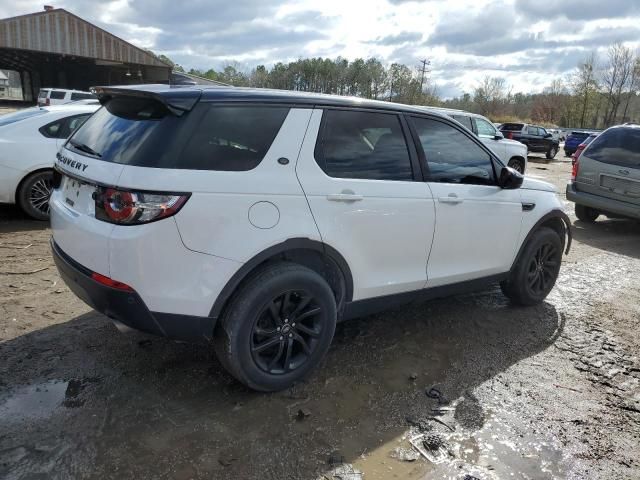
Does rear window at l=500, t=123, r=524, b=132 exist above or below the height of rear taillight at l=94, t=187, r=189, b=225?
A: above

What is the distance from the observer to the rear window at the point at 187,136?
269 centimetres

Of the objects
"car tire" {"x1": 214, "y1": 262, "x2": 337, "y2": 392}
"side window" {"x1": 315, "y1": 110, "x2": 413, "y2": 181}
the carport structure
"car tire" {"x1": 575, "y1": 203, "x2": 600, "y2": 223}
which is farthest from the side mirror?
the carport structure

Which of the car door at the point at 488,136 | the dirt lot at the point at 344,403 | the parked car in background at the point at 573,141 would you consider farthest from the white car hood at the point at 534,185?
the parked car in background at the point at 573,141

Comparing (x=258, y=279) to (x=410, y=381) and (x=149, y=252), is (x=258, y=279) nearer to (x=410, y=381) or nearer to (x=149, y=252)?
(x=149, y=252)

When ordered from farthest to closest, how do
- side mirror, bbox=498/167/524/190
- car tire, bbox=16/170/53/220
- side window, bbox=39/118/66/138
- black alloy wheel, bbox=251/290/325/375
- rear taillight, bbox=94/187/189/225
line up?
side window, bbox=39/118/66/138, car tire, bbox=16/170/53/220, side mirror, bbox=498/167/524/190, black alloy wheel, bbox=251/290/325/375, rear taillight, bbox=94/187/189/225

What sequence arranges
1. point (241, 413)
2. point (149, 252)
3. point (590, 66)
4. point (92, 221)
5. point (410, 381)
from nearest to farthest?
point (149, 252)
point (92, 221)
point (241, 413)
point (410, 381)
point (590, 66)

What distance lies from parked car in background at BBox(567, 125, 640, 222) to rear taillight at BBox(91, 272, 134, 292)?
7967mm

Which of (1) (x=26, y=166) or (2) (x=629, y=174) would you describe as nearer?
(1) (x=26, y=166)

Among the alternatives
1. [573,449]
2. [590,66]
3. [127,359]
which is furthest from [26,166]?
[590,66]

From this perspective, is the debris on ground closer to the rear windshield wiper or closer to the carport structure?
the rear windshield wiper

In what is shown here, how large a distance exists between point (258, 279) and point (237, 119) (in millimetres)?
926

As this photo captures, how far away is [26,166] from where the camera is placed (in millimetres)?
6562

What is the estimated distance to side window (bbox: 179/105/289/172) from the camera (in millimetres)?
2734

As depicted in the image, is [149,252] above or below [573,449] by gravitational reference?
above
